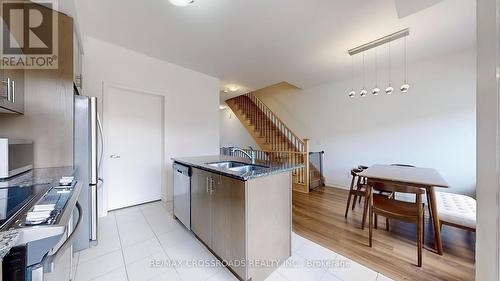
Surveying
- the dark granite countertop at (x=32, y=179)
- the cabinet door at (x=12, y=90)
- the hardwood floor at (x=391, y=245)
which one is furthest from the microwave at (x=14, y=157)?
the hardwood floor at (x=391, y=245)

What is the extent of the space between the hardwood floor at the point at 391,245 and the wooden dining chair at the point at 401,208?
13 cm

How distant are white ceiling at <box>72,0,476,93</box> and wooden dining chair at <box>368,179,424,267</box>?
1.88m

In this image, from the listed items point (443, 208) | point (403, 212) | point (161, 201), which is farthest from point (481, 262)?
point (161, 201)

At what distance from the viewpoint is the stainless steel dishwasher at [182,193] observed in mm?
2234

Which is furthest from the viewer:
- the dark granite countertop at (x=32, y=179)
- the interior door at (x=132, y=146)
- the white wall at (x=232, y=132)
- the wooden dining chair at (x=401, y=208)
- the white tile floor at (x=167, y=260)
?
the white wall at (x=232, y=132)

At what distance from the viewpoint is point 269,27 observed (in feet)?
8.16

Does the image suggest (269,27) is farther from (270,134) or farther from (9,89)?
(270,134)

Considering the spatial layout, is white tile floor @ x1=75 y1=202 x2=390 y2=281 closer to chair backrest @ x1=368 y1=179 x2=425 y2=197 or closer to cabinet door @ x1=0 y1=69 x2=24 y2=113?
chair backrest @ x1=368 y1=179 x2=425 y2=197

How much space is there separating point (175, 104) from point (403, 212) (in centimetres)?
380

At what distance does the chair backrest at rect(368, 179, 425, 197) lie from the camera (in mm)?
1813

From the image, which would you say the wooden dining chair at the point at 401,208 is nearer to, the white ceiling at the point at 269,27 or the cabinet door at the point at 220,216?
the cabinet door at the point at 220,216

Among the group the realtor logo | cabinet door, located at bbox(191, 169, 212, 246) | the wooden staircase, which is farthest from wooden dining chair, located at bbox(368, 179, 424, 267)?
the realtor logo

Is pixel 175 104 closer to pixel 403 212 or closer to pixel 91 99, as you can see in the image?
pixel 91 99

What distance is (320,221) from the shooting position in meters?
2.72
